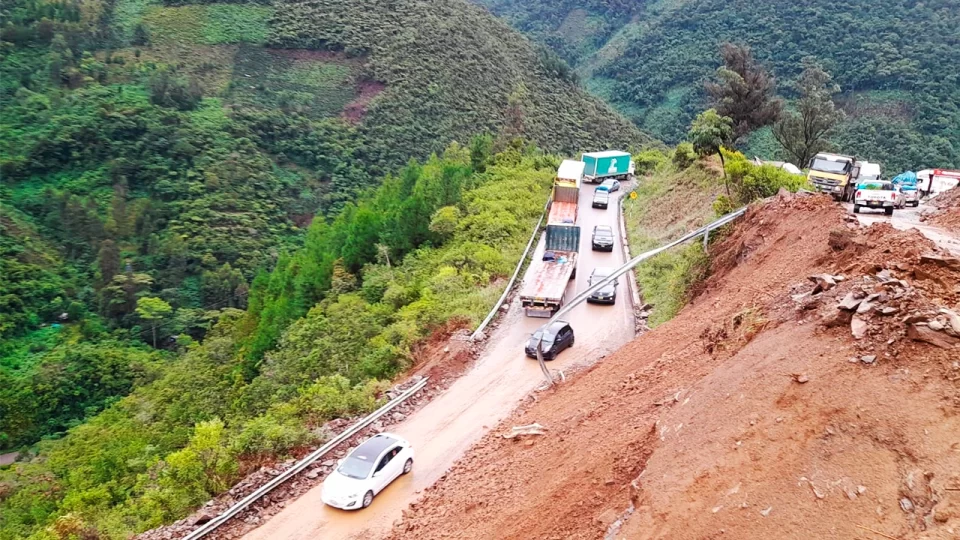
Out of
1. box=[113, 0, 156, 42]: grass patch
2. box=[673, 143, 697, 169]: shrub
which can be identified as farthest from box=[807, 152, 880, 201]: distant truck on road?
box=[113, 0, 156, 42]: grass patch

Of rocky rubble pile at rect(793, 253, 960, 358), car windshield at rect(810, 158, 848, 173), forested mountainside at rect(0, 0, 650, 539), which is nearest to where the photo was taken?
rocky rubble pile at rect(793, 253, 960, 358)

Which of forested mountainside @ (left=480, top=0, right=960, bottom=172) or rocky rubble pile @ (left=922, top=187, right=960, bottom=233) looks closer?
rocky rubble pile @ (left=922, top=187, right=960, bottom=233)

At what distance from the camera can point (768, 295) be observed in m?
16.7

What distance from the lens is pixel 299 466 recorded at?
1800cm

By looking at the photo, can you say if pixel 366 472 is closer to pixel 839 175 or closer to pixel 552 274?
pixel 552 274

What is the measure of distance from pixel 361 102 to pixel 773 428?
7567cm

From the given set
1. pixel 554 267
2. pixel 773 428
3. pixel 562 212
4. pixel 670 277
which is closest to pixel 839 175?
pixel 670 277

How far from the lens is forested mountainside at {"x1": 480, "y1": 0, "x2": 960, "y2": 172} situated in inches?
2766

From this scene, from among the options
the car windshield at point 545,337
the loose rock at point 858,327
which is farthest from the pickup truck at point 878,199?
the loose rock at point 858,327

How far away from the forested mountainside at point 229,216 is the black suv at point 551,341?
11.5 ft

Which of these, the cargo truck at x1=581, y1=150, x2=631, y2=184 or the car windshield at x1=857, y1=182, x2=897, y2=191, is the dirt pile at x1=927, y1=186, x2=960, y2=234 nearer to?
the car windshield at x1=857, y1=182, x2=897, y2=191

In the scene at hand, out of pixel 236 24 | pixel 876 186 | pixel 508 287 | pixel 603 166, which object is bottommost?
pixel 508 287

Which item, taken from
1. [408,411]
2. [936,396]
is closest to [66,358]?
[408,411]

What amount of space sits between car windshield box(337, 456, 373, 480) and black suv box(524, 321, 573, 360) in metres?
9.27
